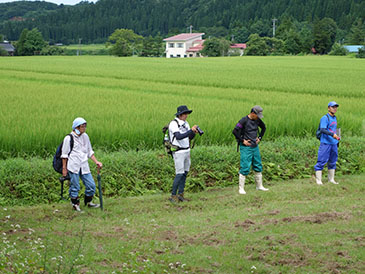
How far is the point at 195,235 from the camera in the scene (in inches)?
257

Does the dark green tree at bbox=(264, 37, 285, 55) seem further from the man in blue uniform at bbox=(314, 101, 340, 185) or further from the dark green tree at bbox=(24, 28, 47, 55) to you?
the man in blue uniform at bbox=(314, 101, 340, 185)

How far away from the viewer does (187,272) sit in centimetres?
524

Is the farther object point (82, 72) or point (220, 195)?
point (82, 72)

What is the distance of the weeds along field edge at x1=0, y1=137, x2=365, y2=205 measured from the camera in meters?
9.17

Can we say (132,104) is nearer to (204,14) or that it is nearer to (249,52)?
(249,52)

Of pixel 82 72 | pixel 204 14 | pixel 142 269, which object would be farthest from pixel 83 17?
pixel 142 269

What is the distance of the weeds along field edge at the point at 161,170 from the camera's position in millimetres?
9172

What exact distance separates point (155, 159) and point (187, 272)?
5425 millimetres

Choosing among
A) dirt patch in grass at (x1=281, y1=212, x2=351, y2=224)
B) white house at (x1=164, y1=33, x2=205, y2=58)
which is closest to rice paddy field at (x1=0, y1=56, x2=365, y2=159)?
dirt patch in grass at (x1=281, y1=212, x2=351, y2=224)

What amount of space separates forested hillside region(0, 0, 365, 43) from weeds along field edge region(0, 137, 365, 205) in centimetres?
12662

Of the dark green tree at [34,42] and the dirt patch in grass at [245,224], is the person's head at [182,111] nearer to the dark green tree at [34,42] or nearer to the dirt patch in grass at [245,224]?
the dirt patch in grass at [245,224]

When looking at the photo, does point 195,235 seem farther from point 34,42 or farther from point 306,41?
point 34,42

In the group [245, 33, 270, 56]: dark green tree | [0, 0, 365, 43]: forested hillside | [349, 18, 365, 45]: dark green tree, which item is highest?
[0, 0, 365, 43]: forested hillside

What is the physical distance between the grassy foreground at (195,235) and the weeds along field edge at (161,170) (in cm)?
97
